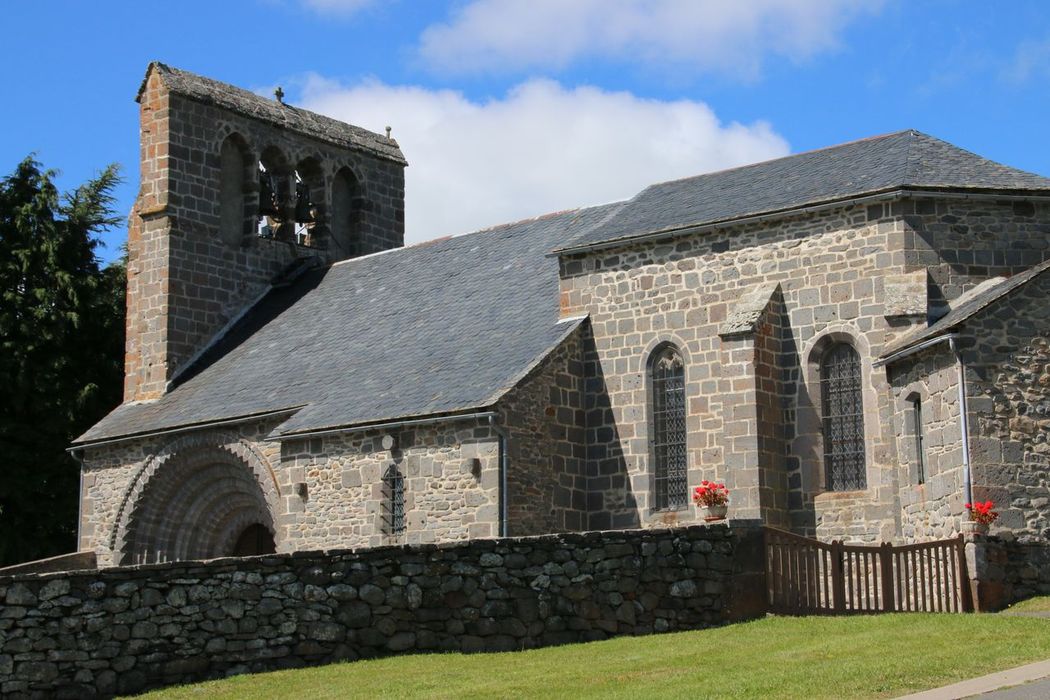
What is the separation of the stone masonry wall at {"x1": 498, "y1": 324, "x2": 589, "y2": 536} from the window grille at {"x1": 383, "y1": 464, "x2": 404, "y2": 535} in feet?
7.46

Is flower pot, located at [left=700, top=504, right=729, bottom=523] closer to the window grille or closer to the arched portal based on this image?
the window grille

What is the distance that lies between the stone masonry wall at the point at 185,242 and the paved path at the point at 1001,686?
23.4 meters

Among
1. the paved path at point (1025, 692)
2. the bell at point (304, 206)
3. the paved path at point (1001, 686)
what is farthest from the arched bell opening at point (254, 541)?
the paved path at point (1025, 692)

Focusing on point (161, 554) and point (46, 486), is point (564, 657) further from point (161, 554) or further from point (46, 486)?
point (46, 486)

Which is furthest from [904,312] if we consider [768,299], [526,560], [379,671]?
[379,671]

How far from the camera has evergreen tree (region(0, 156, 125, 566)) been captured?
37656 millimetres

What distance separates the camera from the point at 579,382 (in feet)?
88.5

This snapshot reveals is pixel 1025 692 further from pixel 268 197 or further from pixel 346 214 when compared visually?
pixel 346 214

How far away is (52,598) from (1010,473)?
12002 mm

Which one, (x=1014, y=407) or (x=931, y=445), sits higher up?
(x=1014, y=407)

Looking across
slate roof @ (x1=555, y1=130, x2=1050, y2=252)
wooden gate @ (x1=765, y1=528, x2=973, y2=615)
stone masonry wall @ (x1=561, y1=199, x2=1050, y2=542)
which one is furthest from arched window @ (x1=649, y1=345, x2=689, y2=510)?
wooden gate @ (x1=765, y1=528, x2=973, y2=615)

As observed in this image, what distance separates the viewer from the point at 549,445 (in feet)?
85.4

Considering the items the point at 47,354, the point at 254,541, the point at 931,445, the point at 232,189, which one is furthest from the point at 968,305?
the point at 47,354

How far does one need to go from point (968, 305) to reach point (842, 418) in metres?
2.84
